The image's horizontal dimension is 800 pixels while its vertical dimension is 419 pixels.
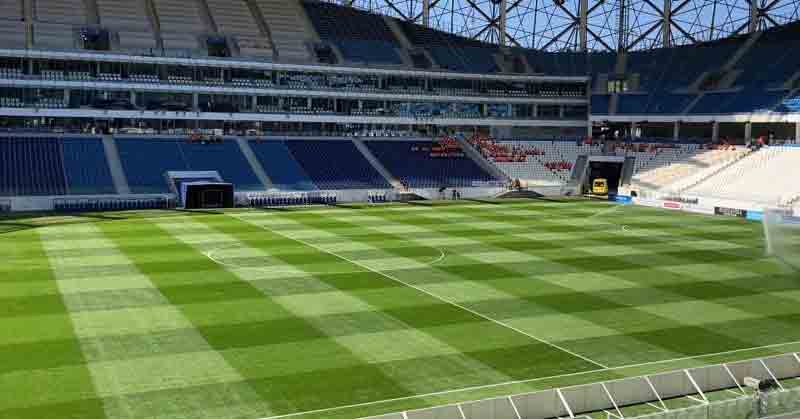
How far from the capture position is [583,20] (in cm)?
9825

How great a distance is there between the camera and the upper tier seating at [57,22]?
73875 mm

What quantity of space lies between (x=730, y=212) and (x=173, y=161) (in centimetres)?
4491

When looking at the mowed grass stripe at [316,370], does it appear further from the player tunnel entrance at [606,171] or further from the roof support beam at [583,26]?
the roof support beam at [583,26]

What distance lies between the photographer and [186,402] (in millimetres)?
20453

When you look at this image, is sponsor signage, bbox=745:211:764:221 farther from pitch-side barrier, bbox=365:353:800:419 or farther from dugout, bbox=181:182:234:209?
pitch-side barrier, bbox=365:353:800:419

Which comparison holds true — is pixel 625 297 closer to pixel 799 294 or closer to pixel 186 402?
pixel 799 294

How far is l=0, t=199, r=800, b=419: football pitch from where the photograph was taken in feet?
70.7

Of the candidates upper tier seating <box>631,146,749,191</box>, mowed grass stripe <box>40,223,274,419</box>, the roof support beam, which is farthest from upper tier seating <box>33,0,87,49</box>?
the roof support beam

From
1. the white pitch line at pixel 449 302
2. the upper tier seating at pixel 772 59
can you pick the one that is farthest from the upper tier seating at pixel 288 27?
the upper tier seating at pixel 772 59

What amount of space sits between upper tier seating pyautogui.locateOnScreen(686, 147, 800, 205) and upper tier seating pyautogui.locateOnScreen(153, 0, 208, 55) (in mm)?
48426

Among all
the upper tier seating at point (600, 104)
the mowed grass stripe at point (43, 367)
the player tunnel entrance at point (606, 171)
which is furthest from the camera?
the upper tier seating at point (600, 104)

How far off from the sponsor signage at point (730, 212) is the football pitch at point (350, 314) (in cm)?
1115

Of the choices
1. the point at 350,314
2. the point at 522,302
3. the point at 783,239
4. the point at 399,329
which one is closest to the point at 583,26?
the point at 783,239

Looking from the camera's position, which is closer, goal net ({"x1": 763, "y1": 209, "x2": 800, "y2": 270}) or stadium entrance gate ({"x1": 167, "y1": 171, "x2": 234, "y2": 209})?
goal net ({"x1": 763, "y1": 209, "x2": 800, "y2": 270})
